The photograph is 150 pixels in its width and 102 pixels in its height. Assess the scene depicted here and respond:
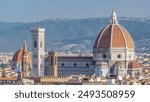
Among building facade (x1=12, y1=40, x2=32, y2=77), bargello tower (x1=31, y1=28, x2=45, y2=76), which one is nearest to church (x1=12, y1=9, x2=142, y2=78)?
bargello tower (x1=31, y1=28, x2=45, y2=76)

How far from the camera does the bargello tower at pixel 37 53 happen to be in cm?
6462

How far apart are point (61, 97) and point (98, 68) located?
49572 millimetres

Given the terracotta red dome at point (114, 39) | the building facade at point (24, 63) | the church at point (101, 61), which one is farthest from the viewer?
the terracotta red dome at point (114, 39)

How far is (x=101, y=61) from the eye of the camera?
207 feet

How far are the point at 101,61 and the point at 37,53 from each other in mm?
5317

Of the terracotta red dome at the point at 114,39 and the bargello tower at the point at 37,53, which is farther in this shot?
the bargello tower at the point at 37,53

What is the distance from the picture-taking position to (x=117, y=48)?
6375 centimetres

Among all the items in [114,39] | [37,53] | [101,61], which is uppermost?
[114,39]

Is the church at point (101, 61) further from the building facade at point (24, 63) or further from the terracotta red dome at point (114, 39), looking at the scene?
the building facade at point (24, 63)

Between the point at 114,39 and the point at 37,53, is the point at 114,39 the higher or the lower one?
the higher one

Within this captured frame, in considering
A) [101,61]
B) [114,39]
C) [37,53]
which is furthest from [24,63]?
[114,39]

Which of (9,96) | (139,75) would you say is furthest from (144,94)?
(139,75)

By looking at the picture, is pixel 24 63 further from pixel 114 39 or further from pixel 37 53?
pixel 114 39

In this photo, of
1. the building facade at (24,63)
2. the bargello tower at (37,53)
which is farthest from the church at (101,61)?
Answer: the building facade at (24,63)
